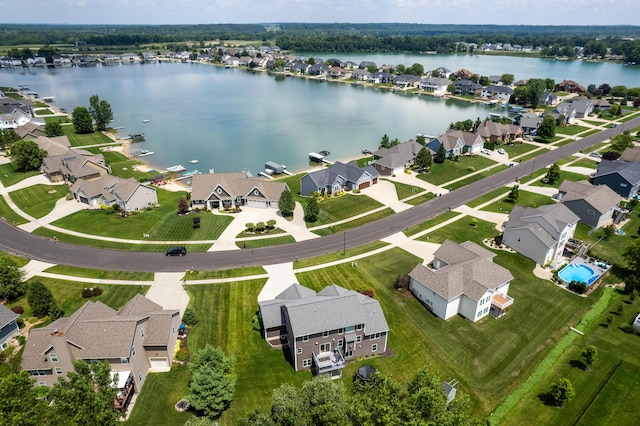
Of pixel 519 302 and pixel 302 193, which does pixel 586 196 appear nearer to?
pixel 519 302

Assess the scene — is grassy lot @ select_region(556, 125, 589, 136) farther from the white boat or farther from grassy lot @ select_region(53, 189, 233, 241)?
the white boat

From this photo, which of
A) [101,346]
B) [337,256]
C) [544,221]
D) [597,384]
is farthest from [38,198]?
[597,384]

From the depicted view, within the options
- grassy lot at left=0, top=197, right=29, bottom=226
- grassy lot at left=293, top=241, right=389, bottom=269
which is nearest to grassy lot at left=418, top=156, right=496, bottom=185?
grassy lot at left=293, top=241, right=389, bottom=269

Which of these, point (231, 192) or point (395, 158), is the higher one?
point (395, 158)

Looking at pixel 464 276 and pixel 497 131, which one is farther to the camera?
pixel 497 131

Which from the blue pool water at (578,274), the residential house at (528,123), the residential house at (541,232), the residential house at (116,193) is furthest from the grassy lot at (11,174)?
the residential house at (528,123)

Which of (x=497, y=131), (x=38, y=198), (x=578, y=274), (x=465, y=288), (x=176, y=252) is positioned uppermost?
(x=497, y=131)

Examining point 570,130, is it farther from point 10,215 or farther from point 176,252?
point 10,215

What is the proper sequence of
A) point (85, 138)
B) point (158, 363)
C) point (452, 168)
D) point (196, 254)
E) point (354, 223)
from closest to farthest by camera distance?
1. point (158, 363)
2. point (196, 254)
3. point (354, 223)
4. point (452, 168)
5. point (85, 138)
